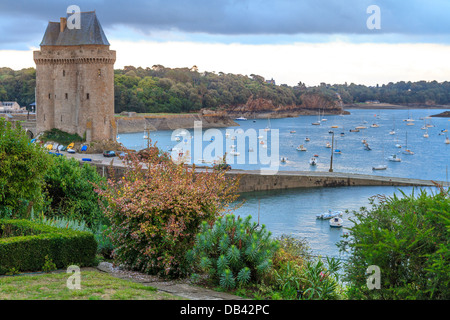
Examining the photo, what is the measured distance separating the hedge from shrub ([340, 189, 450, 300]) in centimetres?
541

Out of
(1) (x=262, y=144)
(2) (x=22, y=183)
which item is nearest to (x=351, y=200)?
(2) (x=22, y=183)

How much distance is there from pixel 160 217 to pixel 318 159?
247ft

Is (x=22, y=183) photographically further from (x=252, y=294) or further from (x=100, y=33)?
(x=100, y=33)

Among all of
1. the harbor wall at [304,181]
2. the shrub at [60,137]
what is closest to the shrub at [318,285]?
the harbor wall at [304,181]

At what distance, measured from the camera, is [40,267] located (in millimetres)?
11234

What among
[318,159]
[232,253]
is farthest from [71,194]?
[318,159]

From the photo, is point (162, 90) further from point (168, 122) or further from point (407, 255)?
point (407, 255)

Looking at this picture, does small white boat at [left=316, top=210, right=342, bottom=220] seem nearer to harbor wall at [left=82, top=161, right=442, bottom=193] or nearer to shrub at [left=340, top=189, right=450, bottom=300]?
harbor wall at [left=82, top=161, right=442, bottom=193]

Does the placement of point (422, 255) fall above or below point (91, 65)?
below

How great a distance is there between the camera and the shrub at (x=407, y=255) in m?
8.05

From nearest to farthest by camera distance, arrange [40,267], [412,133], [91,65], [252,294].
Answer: [252,294]
[40,267]
[91,65]
[412,133]

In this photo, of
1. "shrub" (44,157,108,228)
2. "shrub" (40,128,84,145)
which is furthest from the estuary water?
"shrub" (40,128,84,145)
